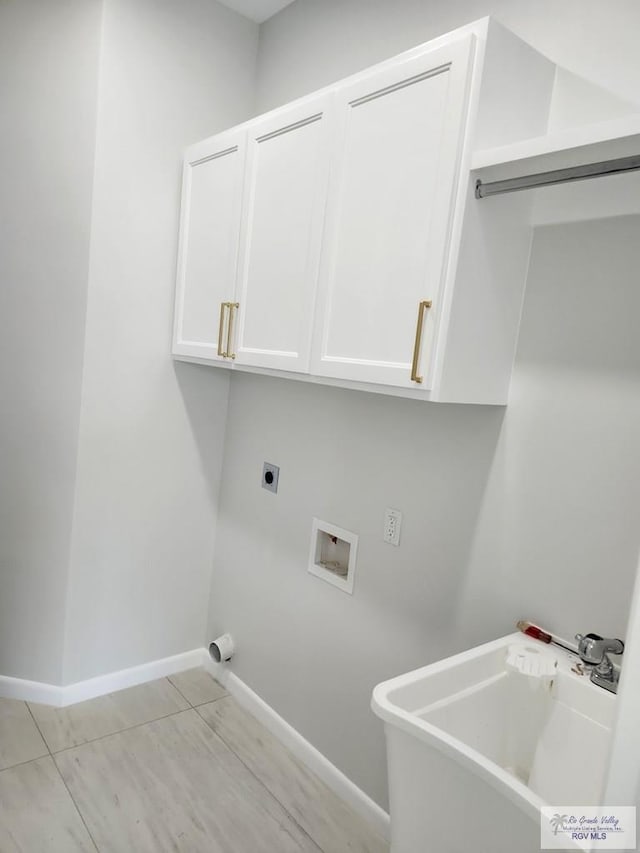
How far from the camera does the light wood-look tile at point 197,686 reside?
2.52 metres

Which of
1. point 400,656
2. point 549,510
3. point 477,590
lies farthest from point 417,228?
point 400,656

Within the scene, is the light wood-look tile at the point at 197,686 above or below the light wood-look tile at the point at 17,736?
below

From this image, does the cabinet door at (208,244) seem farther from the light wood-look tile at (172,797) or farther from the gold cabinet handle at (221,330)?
the light wood-look tile at (172,797)

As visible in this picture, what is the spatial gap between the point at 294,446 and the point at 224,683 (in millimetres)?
1206

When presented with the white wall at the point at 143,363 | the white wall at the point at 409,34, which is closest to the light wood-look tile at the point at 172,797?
the white wall at the point at 143,363

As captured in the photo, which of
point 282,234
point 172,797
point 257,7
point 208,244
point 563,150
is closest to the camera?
point 563,150

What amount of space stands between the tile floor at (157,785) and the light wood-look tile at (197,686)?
0.04 meters

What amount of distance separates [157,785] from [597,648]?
5.17 feet

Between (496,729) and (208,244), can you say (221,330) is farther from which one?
(496,729)

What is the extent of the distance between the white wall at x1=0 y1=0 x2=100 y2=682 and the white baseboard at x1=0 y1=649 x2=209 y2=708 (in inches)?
2.2

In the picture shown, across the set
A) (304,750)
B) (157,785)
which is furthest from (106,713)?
(304,750)

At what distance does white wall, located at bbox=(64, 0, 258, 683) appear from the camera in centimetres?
215

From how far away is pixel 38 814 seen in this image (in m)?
1.81

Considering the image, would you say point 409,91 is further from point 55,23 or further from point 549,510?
point 55,23
